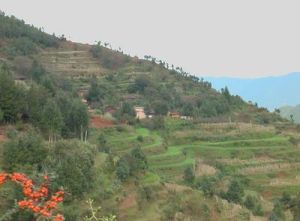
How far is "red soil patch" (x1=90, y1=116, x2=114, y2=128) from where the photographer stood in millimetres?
37888

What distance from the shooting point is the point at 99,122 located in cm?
3903

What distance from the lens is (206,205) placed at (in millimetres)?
24203

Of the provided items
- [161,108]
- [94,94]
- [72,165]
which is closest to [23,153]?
[72,165]

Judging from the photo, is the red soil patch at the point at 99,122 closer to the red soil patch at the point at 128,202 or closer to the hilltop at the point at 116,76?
the hilltop at the point at 116,76

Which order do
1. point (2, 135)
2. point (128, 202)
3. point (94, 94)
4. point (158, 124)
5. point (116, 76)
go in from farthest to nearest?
1. point (116, 76)
2. point (94, 94)
3. point (158, 124)
4. point (2, 135)
5. point (128, 202)

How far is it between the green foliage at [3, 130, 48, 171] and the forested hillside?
5 cm

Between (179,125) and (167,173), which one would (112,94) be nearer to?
(179,125)

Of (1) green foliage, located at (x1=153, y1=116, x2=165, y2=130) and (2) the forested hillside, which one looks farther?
(1) green foliage, located at (x1=153, y1=116, x2=165, y2=130)

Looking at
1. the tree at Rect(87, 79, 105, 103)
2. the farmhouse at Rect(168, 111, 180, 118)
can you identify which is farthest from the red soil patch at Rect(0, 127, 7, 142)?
the farmhouse at Rect(168, 111, 180, 118)

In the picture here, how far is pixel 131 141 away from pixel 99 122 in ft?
15.1

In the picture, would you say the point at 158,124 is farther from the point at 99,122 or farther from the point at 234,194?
the point at 234,194

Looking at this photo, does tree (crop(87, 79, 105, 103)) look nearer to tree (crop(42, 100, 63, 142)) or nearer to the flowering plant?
tree (crop(42, 100, 63, 142))

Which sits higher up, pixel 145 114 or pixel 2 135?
pixel 145 114

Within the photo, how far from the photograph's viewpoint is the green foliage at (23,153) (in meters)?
20.3
